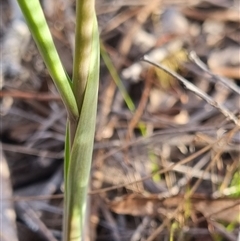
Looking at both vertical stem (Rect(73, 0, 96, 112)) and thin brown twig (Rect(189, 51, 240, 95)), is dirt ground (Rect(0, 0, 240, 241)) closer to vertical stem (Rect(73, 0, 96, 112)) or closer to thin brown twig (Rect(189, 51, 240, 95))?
thin brown twig (Rect(189, 51, 240, 95))

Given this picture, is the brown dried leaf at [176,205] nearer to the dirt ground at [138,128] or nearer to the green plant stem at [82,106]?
the dirt ground at [138,128]

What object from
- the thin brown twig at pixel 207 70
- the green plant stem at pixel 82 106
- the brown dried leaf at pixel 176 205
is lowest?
the brown dried leaf at pixel 176 205

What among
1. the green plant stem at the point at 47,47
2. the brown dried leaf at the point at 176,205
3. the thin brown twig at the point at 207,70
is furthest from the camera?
the brown dried leaf at the point at 176,205

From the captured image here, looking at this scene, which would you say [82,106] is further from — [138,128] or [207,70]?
[138,128]

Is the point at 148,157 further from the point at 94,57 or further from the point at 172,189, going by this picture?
the point at 94,57

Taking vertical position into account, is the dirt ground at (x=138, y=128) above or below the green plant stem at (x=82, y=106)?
below

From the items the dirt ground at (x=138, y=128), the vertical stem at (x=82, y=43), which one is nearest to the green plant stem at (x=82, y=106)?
the vertical stem at (x=82, y=43)

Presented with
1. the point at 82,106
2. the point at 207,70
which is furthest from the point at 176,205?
the point at 82,106
